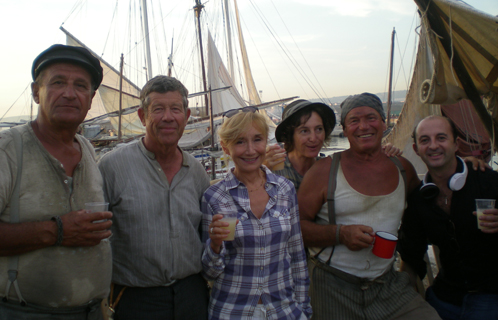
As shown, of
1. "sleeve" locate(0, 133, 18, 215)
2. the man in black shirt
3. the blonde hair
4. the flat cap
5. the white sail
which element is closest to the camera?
"sleeve" locate(0, 133, 18, 215)

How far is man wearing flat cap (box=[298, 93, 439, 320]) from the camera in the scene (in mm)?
2137

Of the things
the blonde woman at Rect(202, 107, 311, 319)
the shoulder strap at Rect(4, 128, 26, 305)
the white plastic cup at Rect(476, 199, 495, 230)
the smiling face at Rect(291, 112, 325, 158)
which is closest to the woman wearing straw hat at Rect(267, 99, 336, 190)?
the smiling face at Rect(291, 112, 325, 158)

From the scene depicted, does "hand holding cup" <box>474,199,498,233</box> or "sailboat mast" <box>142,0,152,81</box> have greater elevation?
"sailboat mast" <box>142,0,152,81</box>

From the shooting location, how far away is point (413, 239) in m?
2.46

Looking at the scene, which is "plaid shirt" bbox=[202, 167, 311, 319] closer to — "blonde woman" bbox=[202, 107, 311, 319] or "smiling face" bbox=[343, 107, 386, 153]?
"blonde woman" bbox=[202, 107, 311, 319]

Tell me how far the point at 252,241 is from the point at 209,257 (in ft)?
0.90

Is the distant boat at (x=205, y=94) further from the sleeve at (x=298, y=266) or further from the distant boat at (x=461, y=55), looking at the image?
the sleeve at (x=298, y=266)

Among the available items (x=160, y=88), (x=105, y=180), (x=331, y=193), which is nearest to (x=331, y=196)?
(x=331, y=193)

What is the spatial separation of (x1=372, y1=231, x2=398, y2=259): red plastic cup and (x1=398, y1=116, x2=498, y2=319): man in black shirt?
1.78 feet

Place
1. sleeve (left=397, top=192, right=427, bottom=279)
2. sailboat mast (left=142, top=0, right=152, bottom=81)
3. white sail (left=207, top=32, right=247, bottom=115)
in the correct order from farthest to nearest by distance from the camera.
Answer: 1. white sail (left=207, top=32, right=247, bottom=115)
2. sailboat mast (left=142, top=0, right=152, bottom=81)
3. sleeve (left=397, top=192, right=427, bottom=279)

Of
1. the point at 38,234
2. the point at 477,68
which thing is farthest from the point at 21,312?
the point at 477,68

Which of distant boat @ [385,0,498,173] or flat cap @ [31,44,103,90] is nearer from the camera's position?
flat cap @ [31,44,103,90]

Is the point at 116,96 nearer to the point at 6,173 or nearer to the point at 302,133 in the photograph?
the point at 302,133

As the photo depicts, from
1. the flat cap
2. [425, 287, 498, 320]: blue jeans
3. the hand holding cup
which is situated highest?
the flat cap
